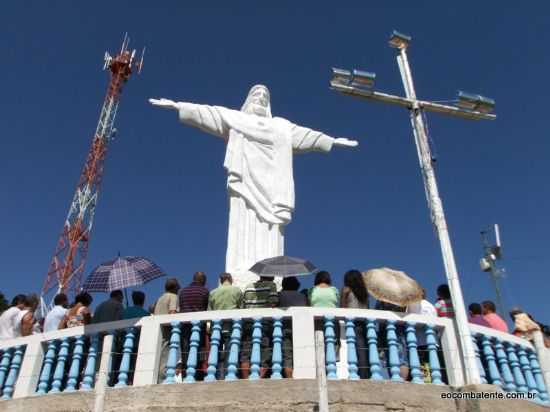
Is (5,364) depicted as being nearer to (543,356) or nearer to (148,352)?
(148,352)

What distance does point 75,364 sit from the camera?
21.2 ft

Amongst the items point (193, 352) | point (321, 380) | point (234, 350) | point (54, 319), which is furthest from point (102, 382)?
point (54, 319)

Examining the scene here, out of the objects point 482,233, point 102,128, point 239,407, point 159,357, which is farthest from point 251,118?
point 102,128

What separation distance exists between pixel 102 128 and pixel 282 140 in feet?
74.3

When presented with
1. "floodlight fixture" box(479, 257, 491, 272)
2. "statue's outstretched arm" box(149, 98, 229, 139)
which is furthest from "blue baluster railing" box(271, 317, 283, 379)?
"floodlight fixture" box(479, 257, 491, 272)

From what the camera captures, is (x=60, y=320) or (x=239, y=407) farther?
(x=60, y=320)

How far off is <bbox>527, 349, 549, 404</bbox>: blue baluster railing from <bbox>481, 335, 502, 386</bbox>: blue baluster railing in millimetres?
748

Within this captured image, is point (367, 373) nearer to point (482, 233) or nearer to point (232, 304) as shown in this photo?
point (232, 304)

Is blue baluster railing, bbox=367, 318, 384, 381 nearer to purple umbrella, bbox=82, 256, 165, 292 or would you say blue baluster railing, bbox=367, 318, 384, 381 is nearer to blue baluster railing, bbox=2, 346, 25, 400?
purple umbrella, bbox=82, 256, 165, 292

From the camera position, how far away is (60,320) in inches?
295

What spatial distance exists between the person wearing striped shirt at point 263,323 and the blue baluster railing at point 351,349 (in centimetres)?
98

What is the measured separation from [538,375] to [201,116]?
8.30m

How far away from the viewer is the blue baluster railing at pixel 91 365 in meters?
6.23

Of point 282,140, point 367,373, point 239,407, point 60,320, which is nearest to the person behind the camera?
point 239,407
